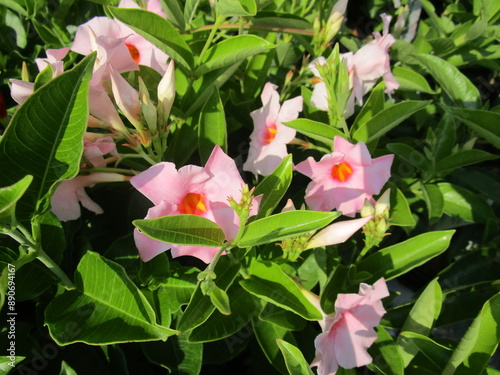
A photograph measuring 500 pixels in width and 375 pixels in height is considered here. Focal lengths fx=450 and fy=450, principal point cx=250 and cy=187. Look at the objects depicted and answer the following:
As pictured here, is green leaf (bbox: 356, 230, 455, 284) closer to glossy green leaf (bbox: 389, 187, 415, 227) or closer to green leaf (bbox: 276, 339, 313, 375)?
glossy green leaf (bbox: 389, 187, 415, 227)

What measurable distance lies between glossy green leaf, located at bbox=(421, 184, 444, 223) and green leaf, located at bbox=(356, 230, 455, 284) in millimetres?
228

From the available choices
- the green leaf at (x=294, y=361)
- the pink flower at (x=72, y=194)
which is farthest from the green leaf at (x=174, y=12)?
the green leaf at (x=294, y=361)

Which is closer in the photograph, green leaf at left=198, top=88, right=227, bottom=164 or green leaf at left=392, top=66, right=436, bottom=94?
A: green leaf at left=198, top=88, right=227, bottom=164

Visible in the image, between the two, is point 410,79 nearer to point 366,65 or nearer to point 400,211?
point 366,65

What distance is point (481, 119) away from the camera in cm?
124

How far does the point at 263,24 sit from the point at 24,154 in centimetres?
85

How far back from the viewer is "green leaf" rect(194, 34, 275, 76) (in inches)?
45.9

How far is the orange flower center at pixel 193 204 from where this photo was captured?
1.08m

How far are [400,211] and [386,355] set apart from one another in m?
0.42

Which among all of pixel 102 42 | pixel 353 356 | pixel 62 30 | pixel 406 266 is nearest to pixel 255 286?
pixel 353 356

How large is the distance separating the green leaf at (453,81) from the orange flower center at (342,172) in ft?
1.62

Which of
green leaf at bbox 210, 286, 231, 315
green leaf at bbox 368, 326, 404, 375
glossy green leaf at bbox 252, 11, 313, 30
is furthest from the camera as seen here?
glossy green leaf at bbox 252, 11, 313, 30

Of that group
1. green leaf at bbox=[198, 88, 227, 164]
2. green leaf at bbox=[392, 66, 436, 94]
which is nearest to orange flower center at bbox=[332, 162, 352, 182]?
green leaf at bbox=[198, 88, 227, 164]

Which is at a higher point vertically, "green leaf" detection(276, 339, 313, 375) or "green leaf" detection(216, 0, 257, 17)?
"green leaf" detection(216, 0, 257, 17)
